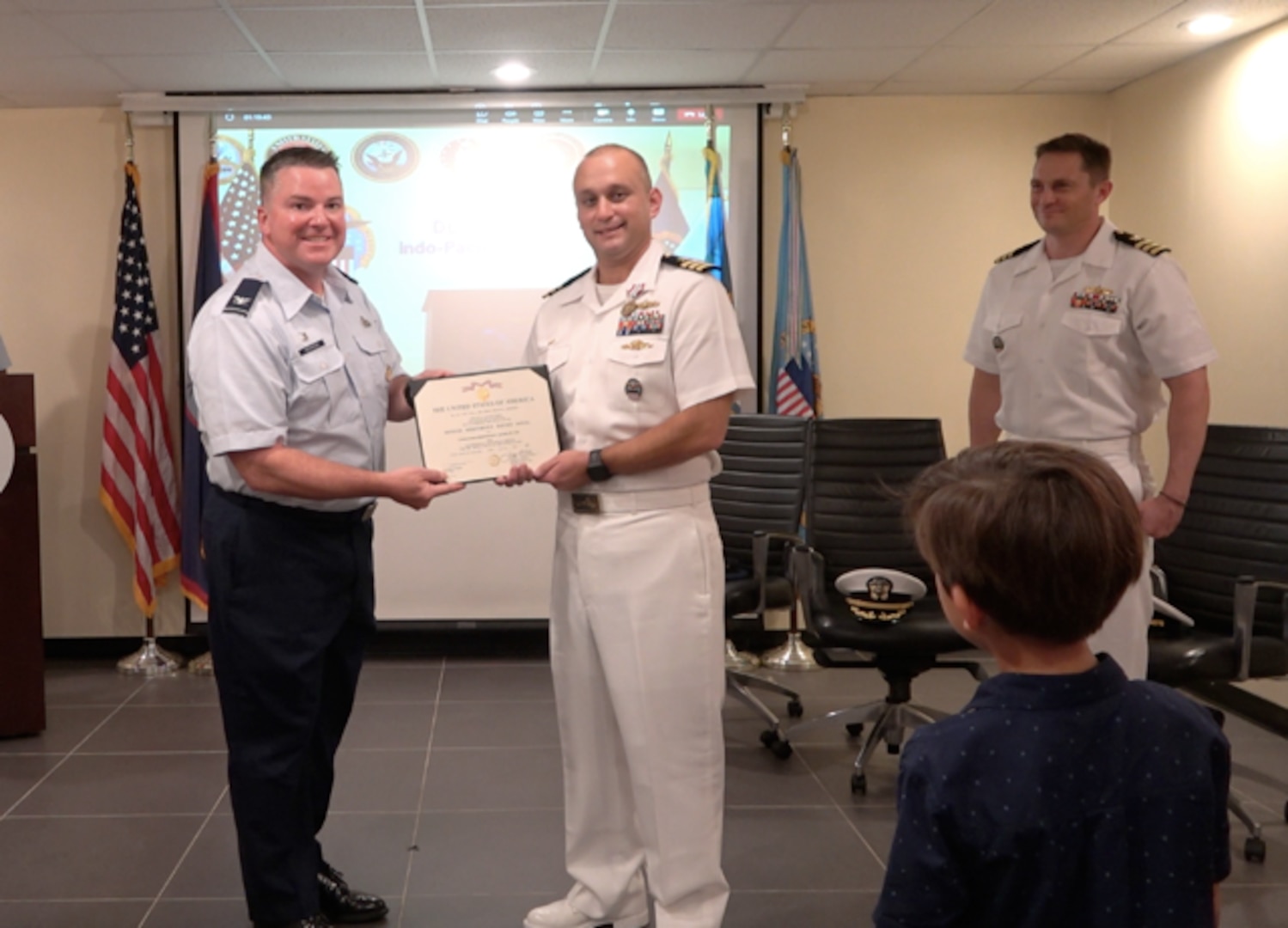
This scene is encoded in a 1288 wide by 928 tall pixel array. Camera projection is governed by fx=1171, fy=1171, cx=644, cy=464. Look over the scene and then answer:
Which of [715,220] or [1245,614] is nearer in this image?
[1245,614]

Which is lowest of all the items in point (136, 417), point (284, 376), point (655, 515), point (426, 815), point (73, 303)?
point (426, 815)

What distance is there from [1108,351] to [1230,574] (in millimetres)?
1001

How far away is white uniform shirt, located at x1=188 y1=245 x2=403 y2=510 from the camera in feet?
7.48

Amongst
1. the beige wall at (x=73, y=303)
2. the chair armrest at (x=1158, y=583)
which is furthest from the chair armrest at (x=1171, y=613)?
the beige wall at (x=73, y=303)

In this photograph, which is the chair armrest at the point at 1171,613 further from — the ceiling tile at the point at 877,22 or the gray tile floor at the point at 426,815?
the ceiling tile at the point at 877,22

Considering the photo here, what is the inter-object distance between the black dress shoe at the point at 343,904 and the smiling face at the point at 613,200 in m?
1.55

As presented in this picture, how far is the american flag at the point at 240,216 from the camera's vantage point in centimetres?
522


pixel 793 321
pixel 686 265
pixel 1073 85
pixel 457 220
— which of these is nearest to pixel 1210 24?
pixel 1073 85

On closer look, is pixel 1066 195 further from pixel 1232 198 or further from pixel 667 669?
pixel 1232 198

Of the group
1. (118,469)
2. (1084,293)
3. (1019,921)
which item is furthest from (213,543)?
(118,469)

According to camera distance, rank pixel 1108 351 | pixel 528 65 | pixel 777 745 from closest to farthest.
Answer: pixel 1108 351 → pixel 777 745 → pixel 528 65

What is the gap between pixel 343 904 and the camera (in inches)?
105

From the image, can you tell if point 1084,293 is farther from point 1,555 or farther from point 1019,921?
point 1,555

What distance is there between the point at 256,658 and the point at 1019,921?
67.5 inches
